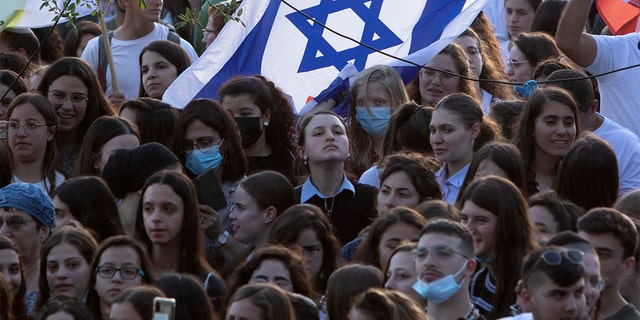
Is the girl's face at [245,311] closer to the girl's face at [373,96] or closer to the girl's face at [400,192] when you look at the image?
the girl's face at [400,192]

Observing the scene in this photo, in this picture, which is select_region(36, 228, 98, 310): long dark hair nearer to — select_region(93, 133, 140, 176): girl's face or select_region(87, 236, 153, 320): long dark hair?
select_region(87, 236, 153, 320): long dark hair

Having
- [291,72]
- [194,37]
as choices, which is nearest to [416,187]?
[291,72]

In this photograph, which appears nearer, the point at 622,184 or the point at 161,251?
the point at 161,251

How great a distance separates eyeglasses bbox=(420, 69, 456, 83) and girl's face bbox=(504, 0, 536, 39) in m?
2.14

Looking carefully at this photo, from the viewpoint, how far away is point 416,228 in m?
8.39

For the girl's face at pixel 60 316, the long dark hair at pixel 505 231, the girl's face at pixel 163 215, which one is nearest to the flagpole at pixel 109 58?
the girl's face at pixel 163 215

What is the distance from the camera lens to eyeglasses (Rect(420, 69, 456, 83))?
→ 1088 centimetres

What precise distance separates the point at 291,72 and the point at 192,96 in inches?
27.0

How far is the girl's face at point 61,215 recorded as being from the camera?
9.17 meters

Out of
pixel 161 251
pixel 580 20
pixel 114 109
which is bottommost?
pixel 161 251

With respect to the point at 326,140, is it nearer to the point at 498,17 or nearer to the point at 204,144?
the point at 204,144

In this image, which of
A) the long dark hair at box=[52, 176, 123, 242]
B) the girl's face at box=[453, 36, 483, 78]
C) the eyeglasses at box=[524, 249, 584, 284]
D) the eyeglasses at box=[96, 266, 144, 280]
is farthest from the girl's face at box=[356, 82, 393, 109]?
the eyeglasses at box=[524, 249, 584, 284]

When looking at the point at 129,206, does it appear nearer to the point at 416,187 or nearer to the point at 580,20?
the point at 416,187

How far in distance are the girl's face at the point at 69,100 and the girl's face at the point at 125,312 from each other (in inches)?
122
